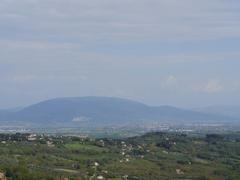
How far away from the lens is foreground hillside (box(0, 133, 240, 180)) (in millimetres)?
100375

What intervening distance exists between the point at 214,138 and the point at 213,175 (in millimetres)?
73861

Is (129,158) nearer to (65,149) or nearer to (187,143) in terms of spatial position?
(65,149)

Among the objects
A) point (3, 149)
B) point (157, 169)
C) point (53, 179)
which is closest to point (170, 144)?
point (157, 169)

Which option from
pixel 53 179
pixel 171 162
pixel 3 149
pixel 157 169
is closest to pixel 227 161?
pixel 171 162

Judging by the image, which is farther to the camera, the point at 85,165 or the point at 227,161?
the point at 227,161

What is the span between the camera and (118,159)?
5039 inches

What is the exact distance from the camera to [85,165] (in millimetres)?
115500

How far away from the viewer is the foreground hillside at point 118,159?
329ft

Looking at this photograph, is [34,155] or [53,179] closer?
[53,179]

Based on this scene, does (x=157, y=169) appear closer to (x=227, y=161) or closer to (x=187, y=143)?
(x=227, y=161)

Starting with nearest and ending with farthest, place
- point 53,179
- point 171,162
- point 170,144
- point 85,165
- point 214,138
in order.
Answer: point 53,179 → point 85,165 → point 171,162 → point 170,144 → point 214,138

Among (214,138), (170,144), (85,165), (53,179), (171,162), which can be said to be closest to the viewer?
(53,179)

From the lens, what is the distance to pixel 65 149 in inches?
5404

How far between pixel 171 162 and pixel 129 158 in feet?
29.1
